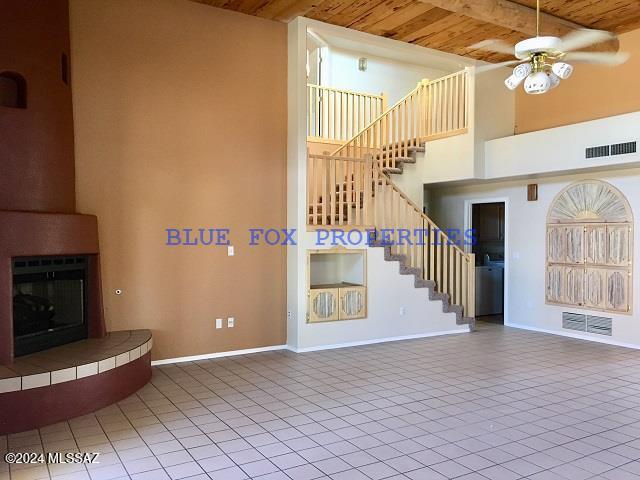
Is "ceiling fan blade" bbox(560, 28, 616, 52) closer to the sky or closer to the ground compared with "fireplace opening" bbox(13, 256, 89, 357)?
closer to the sky

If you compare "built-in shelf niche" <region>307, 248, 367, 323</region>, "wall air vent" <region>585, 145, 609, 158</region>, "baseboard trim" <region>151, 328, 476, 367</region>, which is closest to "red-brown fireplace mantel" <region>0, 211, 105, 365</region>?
"baseboard trim" <region>151, 328, 476, 367</region>

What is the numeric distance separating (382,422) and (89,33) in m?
4.66

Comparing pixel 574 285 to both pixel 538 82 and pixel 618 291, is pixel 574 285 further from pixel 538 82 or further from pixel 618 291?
pixel 538 82

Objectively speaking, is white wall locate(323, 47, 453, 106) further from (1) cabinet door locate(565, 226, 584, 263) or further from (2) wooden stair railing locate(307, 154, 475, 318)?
(1) cabinet door locate(565, 226, 584, 263)

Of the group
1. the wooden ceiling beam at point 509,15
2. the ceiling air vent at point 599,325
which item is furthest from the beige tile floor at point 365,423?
the wooden ceiling beam at point 509,15

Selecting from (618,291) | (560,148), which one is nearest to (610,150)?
(560,148)

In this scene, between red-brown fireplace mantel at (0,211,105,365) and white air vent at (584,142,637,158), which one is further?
white air vent at (584,142,637,158)

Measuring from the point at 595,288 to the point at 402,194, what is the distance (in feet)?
9.79

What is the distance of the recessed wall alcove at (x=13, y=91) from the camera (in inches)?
168

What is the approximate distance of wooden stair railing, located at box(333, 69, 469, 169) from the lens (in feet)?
27.1

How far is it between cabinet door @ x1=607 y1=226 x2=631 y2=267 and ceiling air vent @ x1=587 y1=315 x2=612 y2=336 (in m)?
0.80

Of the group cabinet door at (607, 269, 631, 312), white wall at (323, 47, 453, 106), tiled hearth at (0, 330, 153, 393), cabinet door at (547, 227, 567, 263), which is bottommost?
tiled hearth at (0, 330, 153, 393)

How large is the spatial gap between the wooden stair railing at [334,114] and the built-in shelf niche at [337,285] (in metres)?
2.40

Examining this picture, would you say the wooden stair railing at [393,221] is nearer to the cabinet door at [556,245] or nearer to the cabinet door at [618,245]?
the cabinet door at [556,245]
